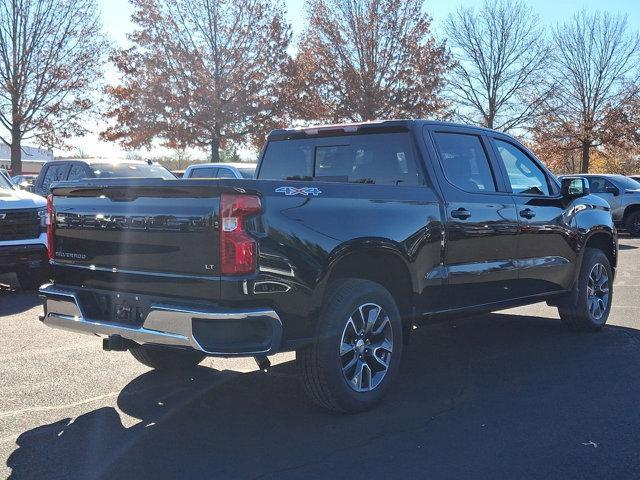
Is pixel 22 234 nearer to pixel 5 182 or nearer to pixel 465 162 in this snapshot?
pixel 5 182

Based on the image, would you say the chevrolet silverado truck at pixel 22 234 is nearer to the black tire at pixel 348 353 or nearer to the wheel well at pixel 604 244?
the black tire at pixel 348 353

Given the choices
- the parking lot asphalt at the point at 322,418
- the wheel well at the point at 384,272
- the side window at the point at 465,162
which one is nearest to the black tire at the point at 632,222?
the parking lot asphalt at the point at 322,418

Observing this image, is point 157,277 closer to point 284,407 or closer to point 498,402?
point 284,407

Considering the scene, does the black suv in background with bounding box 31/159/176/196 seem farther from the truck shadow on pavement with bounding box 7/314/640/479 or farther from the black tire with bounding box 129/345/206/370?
the truck shadow on pavement with bounding box 7/314/640/479

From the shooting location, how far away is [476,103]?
3206 cm

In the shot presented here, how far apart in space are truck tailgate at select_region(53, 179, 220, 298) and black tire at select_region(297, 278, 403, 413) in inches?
31.6

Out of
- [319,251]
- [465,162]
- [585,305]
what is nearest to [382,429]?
[319,251]

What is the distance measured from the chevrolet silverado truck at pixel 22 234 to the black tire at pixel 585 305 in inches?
253

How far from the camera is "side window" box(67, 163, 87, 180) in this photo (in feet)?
38.3

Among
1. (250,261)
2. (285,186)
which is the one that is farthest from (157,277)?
(285,186)

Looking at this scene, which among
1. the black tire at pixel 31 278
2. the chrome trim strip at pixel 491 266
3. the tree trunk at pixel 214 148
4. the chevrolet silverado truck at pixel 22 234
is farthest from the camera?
the tree trunk at pixel 214 148

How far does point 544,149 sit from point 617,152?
4223mm

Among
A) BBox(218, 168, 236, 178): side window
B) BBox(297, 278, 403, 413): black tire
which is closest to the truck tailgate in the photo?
BBox(297, 278, 403, 413): black tire

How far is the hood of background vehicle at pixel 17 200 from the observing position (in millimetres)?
8898
